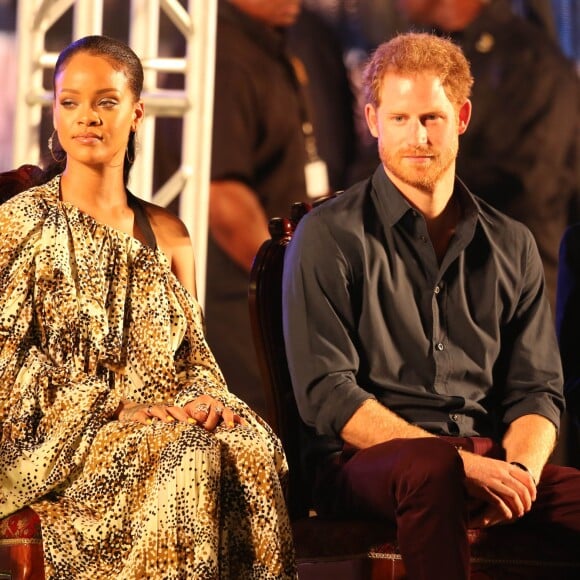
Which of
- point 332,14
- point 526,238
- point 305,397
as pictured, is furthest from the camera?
point 332,14

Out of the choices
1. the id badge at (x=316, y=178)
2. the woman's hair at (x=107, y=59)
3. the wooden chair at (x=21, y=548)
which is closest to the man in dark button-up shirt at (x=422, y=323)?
the woman's hair at (x=107, y=59)

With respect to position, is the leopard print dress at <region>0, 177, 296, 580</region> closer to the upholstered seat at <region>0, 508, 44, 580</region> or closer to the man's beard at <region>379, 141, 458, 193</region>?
the upholstered seat at <region>0, 508, 44, 580</region>

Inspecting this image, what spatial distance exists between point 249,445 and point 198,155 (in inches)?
94.8

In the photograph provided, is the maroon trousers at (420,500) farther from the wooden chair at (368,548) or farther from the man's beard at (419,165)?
the man's beard at (419,165)

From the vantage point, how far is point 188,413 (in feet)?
9.64

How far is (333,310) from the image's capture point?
311 cm

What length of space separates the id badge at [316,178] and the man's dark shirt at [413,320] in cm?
Result: 272

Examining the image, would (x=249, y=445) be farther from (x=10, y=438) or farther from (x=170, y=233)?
(x=170, y=233)

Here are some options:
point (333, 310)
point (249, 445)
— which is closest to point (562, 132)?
point (333, 310)

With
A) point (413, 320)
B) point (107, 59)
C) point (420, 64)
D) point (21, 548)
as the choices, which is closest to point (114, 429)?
point (21, 548)

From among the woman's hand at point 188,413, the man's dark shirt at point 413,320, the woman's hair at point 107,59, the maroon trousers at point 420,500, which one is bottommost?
the maroon trousers at point 420,500

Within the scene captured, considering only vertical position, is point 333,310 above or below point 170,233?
below

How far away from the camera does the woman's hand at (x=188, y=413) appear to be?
289cm

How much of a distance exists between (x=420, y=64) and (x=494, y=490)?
1.12m
